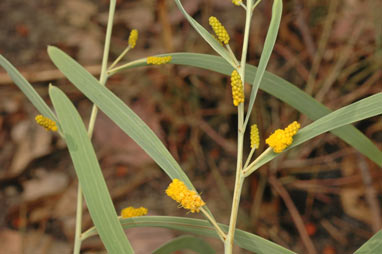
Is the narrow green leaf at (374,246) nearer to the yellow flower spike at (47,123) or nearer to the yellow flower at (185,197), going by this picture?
the yellow flower at (185,197)

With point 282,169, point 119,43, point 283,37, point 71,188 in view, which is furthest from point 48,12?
point 282,169

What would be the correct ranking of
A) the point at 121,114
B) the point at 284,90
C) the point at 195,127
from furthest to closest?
the point at 195,127, the point at 284,90, the point at 121,114

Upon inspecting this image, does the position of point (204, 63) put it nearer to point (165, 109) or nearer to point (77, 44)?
point (165, 109)

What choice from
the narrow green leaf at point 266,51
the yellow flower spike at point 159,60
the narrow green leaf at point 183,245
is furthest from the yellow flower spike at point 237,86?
the narrow green leaf at point 183,245

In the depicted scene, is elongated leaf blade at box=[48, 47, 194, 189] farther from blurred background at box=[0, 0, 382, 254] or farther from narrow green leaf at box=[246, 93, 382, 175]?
blurred background at box=[0, 0, 382, 254]

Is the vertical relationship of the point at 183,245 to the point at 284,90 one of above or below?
below

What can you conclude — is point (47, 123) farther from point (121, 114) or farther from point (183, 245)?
point (183, 245)

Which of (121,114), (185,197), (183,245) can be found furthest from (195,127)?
(185,197)
